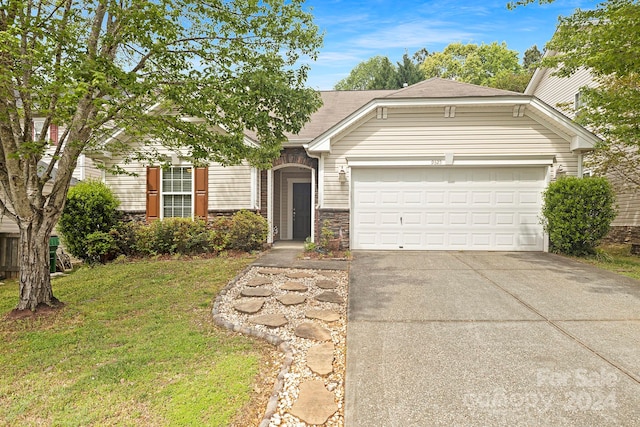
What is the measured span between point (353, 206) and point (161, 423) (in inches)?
284

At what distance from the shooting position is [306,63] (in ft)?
18.9

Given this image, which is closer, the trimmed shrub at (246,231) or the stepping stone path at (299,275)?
the stepping stone path at (299,275)

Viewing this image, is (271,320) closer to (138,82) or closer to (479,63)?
(138,82)

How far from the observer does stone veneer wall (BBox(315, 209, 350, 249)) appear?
29.9 ft

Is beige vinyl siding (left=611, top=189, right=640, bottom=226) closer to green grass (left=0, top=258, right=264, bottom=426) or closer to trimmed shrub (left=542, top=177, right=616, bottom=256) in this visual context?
trimmed shrub (left=542, top=177, right=616, bottom=256)

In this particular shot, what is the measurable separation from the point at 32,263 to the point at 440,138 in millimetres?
8745

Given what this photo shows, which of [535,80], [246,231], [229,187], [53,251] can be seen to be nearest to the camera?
[53,251]

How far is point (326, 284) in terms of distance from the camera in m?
6.02

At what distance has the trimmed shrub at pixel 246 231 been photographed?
9.15 m

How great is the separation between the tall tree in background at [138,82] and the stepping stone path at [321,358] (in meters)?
3.19

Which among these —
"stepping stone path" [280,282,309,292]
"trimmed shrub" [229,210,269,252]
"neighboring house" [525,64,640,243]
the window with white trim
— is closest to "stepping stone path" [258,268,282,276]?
"stepping stone path" [280,282,309,292]

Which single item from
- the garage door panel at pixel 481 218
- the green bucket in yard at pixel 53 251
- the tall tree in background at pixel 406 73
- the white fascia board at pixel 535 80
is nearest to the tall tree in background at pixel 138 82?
the green bucket in yard at pixel 53 251

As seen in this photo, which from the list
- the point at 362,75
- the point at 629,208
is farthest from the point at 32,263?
the point at 362,75

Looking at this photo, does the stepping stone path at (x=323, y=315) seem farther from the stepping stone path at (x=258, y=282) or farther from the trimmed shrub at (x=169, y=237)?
the trimmed shrub at (x=169, y=237)
